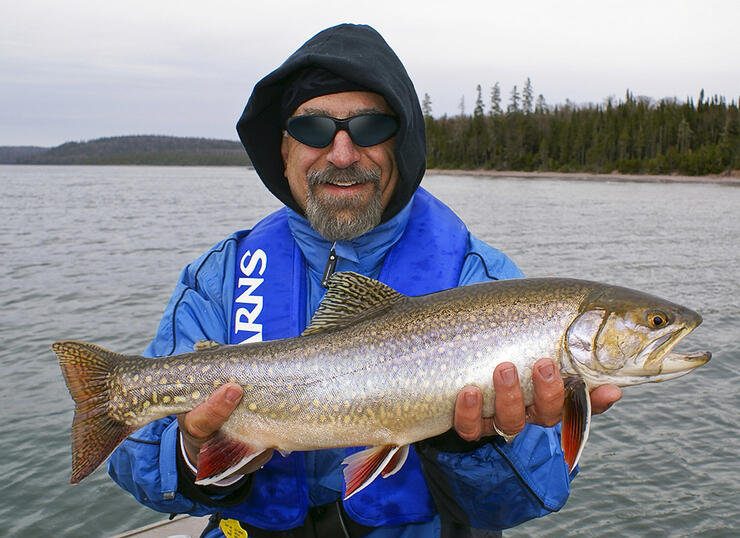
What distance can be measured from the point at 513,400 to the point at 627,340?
0.64 metres

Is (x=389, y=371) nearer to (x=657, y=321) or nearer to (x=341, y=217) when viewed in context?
(x=341, y=217)

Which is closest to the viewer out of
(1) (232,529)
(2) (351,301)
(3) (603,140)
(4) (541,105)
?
(2) (351,301)

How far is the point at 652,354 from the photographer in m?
3.03

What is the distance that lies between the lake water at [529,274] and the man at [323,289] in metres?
4.34

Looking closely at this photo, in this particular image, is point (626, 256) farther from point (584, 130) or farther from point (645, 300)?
point (584, 130)

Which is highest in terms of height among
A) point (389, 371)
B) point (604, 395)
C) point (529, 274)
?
point (389, 371)

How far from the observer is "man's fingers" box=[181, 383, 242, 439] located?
2979mm

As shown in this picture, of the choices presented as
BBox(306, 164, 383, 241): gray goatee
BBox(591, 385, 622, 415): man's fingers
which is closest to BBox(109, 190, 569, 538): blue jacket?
BBox(306, 164, 383, 241): gray goatee

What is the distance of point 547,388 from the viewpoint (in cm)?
287

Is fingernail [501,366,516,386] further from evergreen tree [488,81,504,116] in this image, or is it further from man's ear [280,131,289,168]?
evergreen tree [488,81,504,116]

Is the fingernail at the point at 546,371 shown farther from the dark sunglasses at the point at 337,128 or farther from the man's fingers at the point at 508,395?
the dark sunglasses at the point at 337,128

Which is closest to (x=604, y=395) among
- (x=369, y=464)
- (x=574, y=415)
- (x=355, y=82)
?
(x=574, y=415)

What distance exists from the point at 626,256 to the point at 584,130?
92105mm

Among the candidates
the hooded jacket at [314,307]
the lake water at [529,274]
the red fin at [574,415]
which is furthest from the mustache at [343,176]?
the lake water at [529,274]
